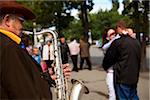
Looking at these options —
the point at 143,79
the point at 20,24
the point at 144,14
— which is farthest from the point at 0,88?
the point at 144,14

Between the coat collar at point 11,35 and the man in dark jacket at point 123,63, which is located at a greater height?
the coat collar at point 11,35

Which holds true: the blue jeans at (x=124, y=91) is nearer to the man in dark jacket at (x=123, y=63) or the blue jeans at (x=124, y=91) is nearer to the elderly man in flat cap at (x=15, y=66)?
the man in dark jacket at (x=123, y=63)

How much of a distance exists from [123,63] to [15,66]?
15.3 feet

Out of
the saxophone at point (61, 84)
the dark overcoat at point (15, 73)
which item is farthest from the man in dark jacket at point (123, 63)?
the dark overcoat at point (15, 73)

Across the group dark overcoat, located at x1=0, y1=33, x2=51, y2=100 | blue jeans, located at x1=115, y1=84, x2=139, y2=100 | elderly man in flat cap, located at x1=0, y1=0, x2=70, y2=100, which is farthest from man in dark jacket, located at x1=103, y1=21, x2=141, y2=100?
dark overcoat, located at x1=0, y1=33, x2=51, y2=100

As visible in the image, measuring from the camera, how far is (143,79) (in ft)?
48.2

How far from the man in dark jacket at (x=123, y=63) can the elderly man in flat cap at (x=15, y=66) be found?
4.28m

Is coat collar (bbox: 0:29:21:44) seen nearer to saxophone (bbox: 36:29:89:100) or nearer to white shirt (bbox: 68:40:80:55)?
saxophone (bbox: 36:29:89:100)

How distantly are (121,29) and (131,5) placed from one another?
10.6 m

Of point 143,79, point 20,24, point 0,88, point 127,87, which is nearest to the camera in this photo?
point 0,88

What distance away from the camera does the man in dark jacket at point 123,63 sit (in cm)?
700

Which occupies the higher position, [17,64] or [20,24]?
[20,24]

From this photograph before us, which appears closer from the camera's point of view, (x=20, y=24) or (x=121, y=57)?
(x=20, y=24)

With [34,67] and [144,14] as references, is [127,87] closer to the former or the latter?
[34,67]
